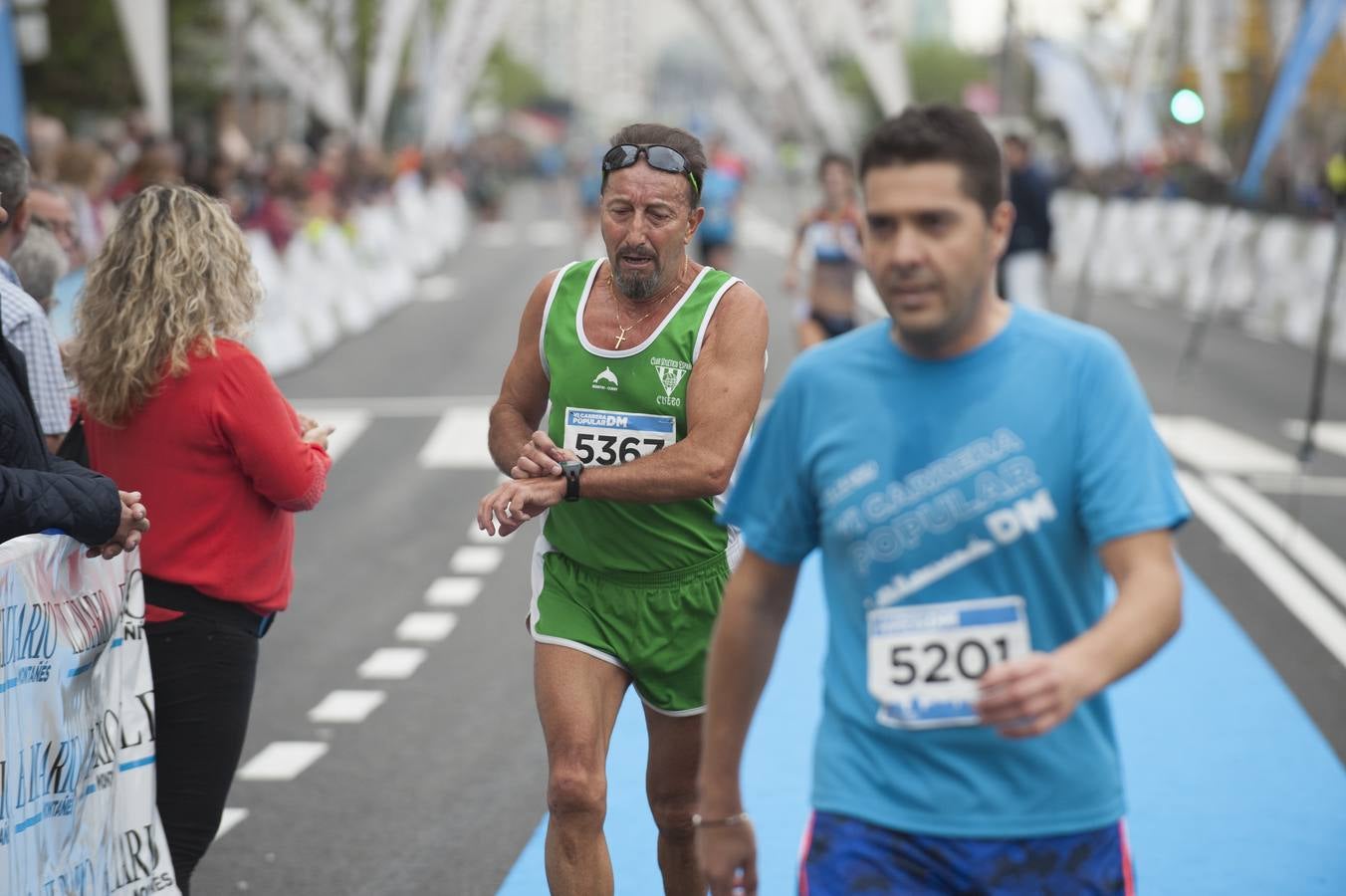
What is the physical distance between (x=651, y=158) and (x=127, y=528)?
149 cm

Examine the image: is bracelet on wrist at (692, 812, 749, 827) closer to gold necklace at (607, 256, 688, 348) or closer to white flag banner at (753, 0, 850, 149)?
gold necklace at (607, 256, 688, 348)

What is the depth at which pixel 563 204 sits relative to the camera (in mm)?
65000

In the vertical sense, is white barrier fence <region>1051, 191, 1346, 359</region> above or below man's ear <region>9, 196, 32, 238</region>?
below

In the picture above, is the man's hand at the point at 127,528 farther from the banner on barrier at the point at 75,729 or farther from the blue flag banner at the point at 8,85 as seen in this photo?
the blue flag banner at the point at 8,85

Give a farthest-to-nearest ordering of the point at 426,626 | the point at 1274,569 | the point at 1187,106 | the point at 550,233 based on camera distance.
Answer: the point at 550,233, the point at 1187,106, the point at 1274,569, the point at 426,626

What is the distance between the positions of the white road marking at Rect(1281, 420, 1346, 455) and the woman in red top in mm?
12162

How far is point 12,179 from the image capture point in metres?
5.53

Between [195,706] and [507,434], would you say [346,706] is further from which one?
[507,434]

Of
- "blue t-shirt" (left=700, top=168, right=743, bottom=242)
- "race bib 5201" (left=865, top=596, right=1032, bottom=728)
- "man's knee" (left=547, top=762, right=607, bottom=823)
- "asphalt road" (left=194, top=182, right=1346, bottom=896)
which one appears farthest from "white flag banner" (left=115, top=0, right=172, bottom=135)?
"race bib 5201" (left=865, top=596, right=1032, bottom=728)

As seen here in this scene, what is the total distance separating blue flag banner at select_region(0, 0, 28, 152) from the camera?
15492mm

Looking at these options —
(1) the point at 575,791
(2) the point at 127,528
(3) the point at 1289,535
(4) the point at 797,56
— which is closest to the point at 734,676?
(1) the point at 575,791

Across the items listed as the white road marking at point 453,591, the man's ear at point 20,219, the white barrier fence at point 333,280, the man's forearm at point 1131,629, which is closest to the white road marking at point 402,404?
the white barrier fence at point 333,280

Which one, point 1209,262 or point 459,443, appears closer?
point 459,443

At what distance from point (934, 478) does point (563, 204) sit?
6235cm
